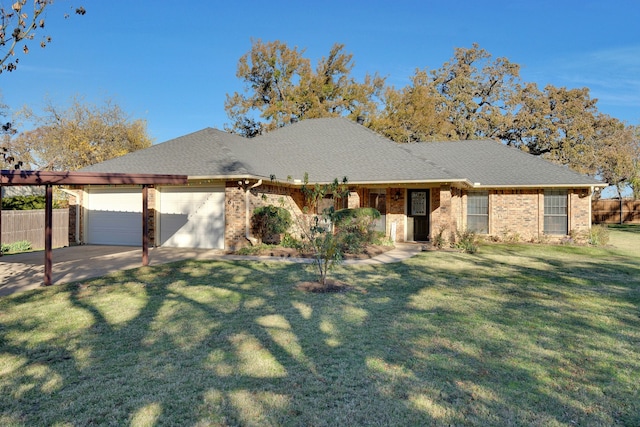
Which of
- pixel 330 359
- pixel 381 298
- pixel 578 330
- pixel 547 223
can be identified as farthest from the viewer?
pixel 547 223

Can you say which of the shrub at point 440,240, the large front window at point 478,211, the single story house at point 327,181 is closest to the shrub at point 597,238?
the single story house at point 327,181

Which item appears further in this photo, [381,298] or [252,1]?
[252,1]

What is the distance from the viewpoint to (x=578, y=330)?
5.27m

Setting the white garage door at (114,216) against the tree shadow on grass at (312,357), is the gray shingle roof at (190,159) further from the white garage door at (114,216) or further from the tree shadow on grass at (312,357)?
the tree shadow on grass at (312,357)

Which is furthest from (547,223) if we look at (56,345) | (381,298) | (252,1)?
(56,345)

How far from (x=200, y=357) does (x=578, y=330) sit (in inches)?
189

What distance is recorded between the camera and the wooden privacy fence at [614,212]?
30953 mm

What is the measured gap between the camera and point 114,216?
50.9 feet

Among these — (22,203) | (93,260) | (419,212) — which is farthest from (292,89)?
(93,260)

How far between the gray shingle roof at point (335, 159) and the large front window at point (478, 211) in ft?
2.54

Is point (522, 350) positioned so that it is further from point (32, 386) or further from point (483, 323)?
point (32, 386)

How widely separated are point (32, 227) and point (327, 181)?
461 inches

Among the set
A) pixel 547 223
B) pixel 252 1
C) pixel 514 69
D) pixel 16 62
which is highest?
pixel 514 69

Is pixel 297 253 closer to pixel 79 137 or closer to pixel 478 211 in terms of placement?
pixel 478 211
